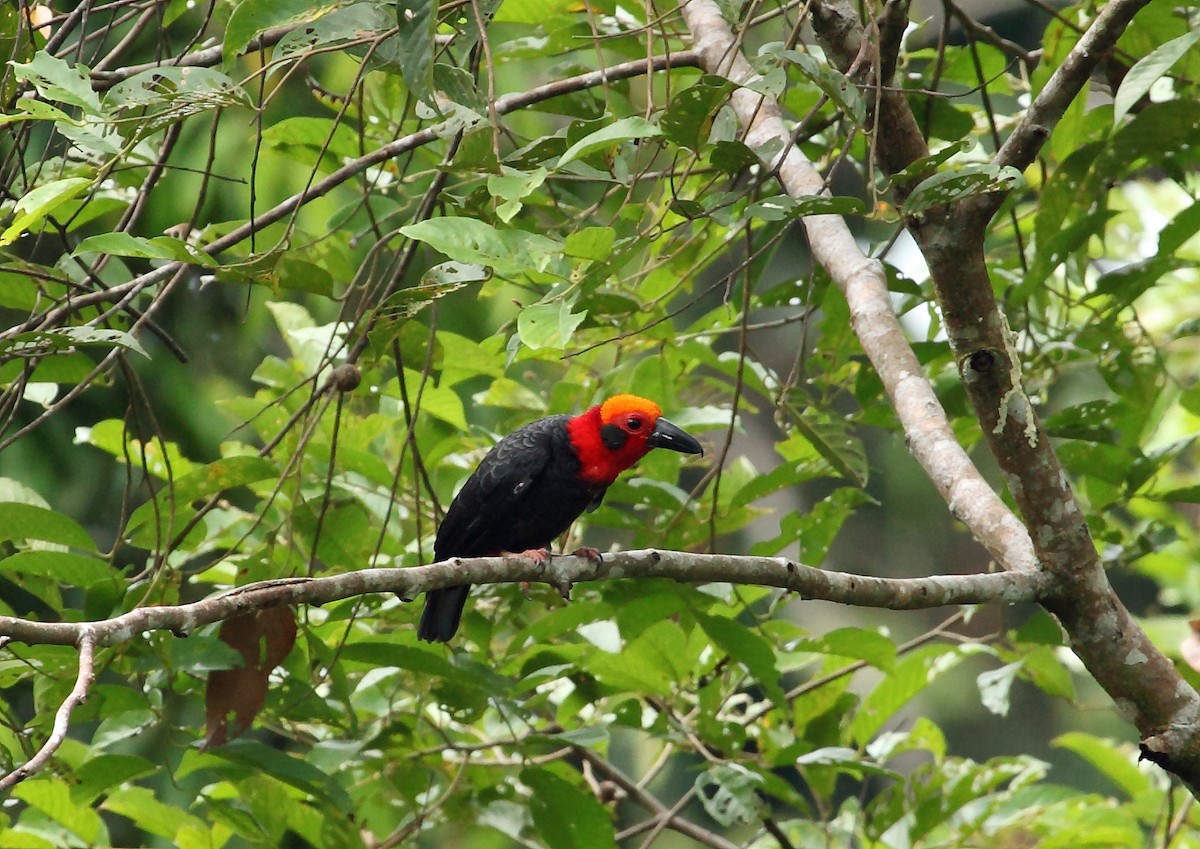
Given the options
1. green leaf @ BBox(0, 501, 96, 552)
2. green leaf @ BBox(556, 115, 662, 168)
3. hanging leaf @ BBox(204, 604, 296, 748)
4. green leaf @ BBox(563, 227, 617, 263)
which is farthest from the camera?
green leaf @ BBox(0, 501, 96, 552)

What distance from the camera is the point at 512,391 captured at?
3760 millimetres

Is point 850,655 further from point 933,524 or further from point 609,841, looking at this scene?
point 933,524

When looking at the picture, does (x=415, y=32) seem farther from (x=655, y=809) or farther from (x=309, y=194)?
(x=655, y=809)

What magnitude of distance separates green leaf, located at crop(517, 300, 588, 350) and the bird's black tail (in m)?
1.57

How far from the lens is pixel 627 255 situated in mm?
2004

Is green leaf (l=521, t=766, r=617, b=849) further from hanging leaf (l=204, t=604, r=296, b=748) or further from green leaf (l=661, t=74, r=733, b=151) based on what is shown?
green leaf (l=661, t=74, r=733, b=151)

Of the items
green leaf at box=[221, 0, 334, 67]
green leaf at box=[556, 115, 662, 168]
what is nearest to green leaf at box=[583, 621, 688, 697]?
green leaf at box=[556, 115, 662, 168]

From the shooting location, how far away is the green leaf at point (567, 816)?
2943 millimetres

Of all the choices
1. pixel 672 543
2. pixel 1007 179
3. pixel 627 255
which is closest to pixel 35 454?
pixel 672 543

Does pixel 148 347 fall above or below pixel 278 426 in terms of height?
below

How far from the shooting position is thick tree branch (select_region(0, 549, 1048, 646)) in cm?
185

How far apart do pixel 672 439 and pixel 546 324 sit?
179 cm

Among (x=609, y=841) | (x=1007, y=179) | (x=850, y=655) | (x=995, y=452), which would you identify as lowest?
(x=609, y=841)

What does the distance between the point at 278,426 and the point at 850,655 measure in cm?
176
